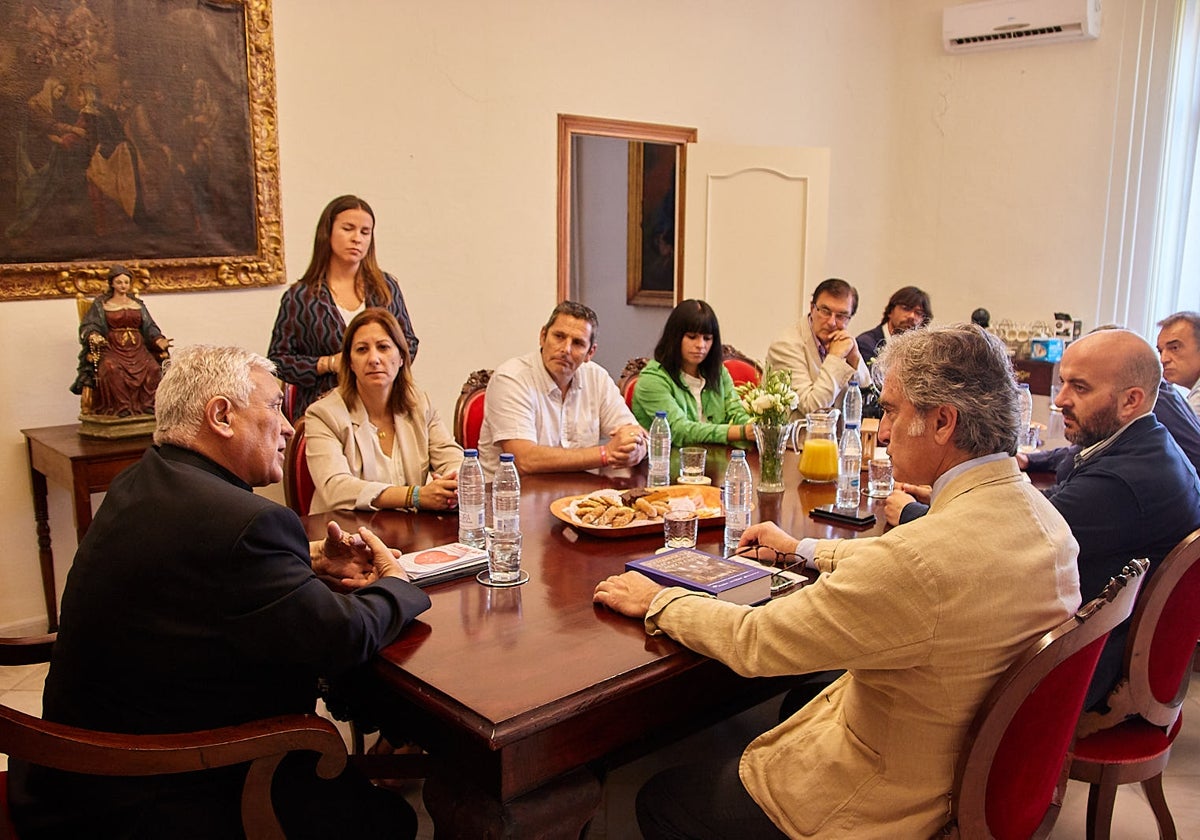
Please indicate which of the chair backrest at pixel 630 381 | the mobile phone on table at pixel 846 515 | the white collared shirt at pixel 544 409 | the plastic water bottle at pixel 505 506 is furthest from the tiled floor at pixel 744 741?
the chair backrest at pixel 630 381

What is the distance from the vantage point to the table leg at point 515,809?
56.0 inches

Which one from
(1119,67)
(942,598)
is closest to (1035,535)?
(942,598)

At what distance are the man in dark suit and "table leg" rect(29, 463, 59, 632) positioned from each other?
85.6 inches

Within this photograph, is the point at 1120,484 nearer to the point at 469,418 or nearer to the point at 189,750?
the point at 189,750

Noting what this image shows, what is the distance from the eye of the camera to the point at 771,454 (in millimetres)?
2727

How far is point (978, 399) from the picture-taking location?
1494 mm

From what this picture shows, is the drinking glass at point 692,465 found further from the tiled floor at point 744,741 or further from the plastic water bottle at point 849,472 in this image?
the tiled floor at point 744,741

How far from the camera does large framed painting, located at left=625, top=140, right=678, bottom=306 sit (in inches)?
255

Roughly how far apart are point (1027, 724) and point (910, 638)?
0.75 feet

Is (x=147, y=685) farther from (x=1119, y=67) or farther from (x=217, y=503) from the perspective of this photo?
(x=1119, y=67)

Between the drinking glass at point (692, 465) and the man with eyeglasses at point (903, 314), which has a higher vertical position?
the man with eyeglasses at point (903, 314)

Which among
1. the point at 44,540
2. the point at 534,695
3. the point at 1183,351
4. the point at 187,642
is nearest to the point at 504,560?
the point at 534,695

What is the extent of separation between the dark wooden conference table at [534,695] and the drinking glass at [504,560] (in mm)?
37

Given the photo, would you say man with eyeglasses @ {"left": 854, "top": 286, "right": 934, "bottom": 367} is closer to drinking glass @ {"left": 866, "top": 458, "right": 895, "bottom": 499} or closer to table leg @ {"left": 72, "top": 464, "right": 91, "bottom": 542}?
drinking glass @ {"left": 866, "top": 458, "right": 895, "bottom": 499}
